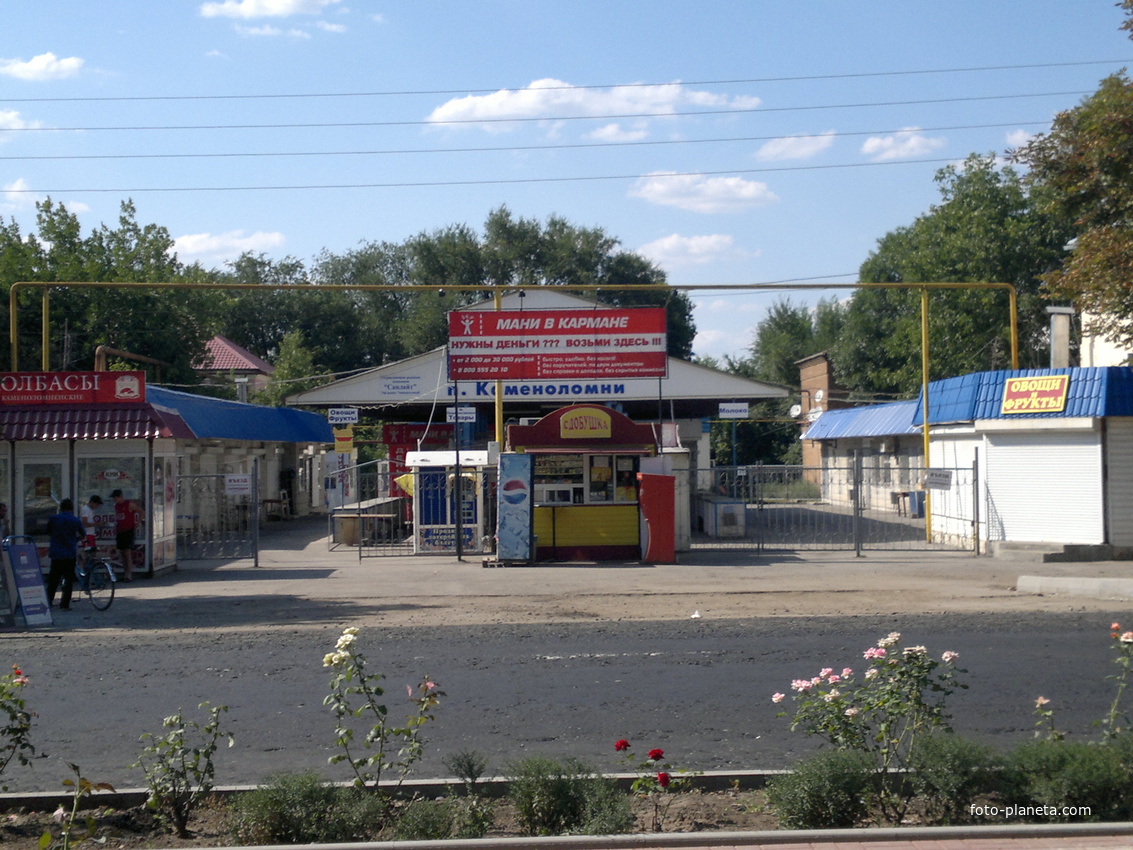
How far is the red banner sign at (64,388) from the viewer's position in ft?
63.7

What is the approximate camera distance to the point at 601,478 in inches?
846

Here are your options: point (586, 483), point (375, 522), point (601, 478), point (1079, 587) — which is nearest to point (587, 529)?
point (586, 483)

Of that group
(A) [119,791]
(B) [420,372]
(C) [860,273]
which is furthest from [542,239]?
(A) [119,791]

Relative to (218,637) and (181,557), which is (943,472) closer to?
(218,637)

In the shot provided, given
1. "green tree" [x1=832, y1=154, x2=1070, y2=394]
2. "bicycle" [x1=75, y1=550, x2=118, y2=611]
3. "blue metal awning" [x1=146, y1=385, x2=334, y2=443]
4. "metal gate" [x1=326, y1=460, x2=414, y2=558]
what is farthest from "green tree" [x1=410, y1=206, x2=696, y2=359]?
"bicycle" [x1=75, y1=550, x2=118, y2=611]

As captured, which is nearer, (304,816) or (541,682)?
(304,816)

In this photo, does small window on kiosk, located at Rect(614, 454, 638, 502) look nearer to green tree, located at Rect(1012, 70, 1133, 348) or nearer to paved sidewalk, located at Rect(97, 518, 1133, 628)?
paved sidewalk, located at Rect(97, 518, 1133, 628)

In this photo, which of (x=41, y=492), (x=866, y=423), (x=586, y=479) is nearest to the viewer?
(x=41, y=492)

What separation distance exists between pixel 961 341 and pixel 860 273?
1996cm

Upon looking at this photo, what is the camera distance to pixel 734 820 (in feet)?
18.8

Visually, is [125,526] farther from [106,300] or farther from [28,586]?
[106,300]

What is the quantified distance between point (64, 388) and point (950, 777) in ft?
60.3

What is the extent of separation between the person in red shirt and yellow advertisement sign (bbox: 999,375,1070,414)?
17885 mm

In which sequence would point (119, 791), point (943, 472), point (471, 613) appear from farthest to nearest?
point (943, 472)
point (471, 613)
point (119, 791)
